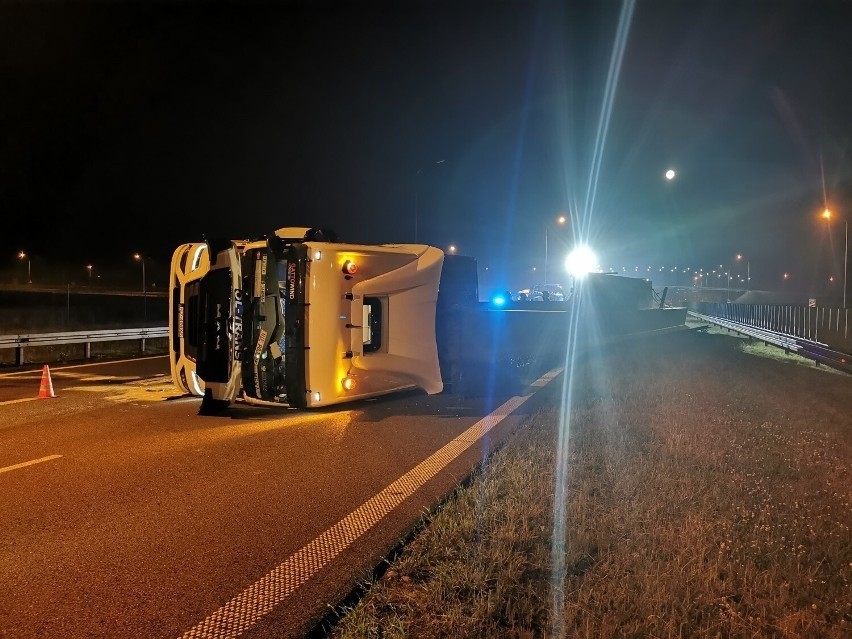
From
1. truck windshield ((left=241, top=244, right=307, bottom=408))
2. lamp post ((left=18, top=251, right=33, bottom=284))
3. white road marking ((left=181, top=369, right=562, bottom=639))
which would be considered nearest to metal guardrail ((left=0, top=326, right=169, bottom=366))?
truck windshield ((left=241, top=244, right=307, bottom=408))

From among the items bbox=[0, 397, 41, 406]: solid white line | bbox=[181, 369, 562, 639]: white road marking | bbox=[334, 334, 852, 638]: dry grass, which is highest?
bbox=[334, 334, 852, 638]: dry grass

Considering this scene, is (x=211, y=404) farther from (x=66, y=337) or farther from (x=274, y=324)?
(x=66, y=337)

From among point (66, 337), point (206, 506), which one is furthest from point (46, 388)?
point (206, 506)

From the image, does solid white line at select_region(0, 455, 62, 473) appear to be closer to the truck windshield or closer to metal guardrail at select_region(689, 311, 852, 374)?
the truck windshield

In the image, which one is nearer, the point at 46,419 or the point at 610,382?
the point at 46,419

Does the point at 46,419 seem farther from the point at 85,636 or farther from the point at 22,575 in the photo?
the point at 85,636

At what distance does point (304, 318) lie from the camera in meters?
7.62

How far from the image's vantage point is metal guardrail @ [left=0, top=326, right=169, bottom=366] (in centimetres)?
1519

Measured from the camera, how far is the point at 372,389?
8.39 metres

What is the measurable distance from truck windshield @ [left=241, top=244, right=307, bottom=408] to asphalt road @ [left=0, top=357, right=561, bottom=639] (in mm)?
596

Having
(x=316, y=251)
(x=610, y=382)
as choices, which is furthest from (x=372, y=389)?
(x=610, y=382)

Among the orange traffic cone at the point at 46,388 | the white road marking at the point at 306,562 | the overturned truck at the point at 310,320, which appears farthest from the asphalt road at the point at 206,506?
the orange traffic cone at the point at 46,388

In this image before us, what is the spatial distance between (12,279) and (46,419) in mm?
101937

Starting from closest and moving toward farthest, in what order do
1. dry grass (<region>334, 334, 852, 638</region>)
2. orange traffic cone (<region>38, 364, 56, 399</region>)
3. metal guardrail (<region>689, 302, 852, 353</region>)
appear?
1. dry grass (<region>334, 334, 852, 638</region>)
2. orange traffic cone (<region>38, 364, 56, 399</region>)
3. metal guardrail (<region>689, 302, 852, 353</region>)
